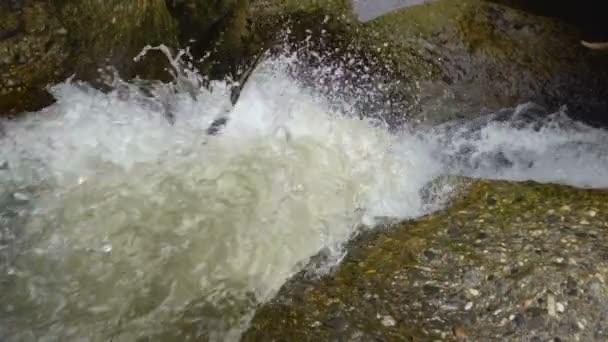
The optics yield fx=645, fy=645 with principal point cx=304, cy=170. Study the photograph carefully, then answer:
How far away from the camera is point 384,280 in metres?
3.05

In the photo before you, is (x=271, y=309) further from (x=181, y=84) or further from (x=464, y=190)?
(x=181, y=84)

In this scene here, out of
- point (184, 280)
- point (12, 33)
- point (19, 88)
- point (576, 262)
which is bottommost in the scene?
point (184, 280)

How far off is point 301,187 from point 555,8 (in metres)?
2.32

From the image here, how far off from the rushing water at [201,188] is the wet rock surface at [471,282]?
0.28m

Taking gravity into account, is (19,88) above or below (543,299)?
above

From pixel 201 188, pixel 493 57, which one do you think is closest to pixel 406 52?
pixel 493 57

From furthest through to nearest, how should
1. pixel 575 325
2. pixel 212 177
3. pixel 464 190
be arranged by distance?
pixel 212 177 → pixel 464 190 → pixel 575 325

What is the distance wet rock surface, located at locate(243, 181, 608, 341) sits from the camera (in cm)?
279

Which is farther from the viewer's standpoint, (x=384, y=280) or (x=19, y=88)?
(x=19, y=88)

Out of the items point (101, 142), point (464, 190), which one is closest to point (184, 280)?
point (101, 142)

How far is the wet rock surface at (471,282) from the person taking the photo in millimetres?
2795

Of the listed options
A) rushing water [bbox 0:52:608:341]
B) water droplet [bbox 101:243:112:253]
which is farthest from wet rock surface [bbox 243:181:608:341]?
water droplet [bbox 101:243:112:253]

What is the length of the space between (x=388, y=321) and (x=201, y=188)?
1479 mm

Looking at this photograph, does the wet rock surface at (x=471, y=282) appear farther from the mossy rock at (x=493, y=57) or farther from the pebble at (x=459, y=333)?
the mossy rock at (x=493, y=57)
